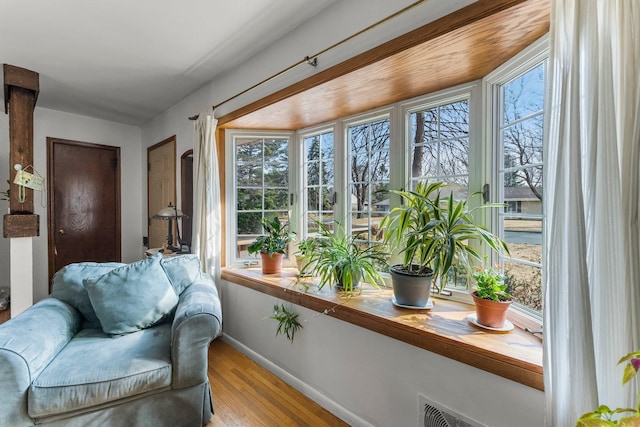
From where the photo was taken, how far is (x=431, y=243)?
142 centimetres

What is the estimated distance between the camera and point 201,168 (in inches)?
97.3

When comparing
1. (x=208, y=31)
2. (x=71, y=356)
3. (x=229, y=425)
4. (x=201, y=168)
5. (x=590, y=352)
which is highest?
(x=208, y=31)

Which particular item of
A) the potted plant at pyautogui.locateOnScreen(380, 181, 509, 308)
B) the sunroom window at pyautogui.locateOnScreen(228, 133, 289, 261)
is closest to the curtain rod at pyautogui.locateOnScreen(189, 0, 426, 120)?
the sunroom window at pyautogui.locateOnScreen(228, 133, 289, 261)

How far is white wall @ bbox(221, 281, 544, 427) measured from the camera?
1.09 meters

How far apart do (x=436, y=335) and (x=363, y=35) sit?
147 centimetres

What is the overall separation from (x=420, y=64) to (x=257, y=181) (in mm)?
1688

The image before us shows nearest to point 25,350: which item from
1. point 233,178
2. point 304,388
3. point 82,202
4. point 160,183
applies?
point 304,388

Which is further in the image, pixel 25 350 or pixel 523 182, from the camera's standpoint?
pixel 523 182

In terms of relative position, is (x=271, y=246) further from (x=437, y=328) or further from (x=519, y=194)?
(x=519, y=194)

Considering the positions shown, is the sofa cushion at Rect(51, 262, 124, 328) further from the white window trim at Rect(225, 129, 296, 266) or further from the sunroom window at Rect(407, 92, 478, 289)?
the sunroom window at Rect(407, 92, 478, 289)

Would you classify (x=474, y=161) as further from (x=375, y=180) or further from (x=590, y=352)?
(x=590, y=352)

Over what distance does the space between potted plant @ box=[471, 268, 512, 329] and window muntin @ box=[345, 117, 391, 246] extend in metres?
0.80

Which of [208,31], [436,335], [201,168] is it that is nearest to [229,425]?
[436,335]

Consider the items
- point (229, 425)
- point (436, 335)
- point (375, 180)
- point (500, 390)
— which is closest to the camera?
point (500, 390)
